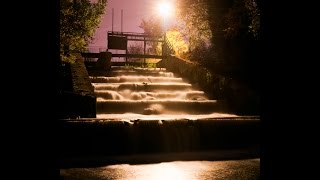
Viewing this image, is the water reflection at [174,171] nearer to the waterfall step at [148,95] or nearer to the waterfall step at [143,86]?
the waterfall step at [148,95]

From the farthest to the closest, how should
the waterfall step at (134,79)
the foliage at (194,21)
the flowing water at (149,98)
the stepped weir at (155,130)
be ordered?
the foliage at (194,21) < the waterfall step at (134,79) < the flowing water at (149,98) < the stepped weir at (155,130)

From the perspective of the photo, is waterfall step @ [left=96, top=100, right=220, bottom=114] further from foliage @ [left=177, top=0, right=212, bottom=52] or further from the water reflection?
foliage @ [left=177, top=0, right=212, bottom=52]

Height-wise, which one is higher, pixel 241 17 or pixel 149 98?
pixel 241 17

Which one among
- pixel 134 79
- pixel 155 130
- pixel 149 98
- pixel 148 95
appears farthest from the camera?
pixel 134 79

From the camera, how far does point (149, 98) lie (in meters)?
12.5

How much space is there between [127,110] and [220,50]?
7.53 m

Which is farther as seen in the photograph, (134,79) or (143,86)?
(134,79)

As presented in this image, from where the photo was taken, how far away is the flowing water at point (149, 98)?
10891 millimetres

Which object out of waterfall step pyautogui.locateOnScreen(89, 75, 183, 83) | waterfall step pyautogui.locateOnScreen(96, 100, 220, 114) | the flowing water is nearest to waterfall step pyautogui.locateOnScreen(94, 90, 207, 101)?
the flowing water

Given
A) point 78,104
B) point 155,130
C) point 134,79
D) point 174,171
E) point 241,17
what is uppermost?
point 241,17

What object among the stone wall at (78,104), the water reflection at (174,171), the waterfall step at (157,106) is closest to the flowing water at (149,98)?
the waterfall step at (157,106)

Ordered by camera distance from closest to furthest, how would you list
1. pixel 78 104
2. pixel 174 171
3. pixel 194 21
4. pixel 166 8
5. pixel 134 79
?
pixel 174 171 → pixel 78 104 → pixel 134 79 → pixel 194 21 → pixel 166 8

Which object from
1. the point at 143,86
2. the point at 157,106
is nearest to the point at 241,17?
the point at 143,86

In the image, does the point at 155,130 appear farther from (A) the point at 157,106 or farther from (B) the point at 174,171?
(A) the point at 157,106
